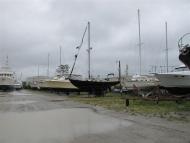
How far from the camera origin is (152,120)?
1394cm

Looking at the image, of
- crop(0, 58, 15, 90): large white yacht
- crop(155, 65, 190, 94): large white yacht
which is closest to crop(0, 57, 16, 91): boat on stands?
crop(0, 58, 15, 90): large white yacht

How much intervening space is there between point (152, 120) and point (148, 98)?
10047 millimetres

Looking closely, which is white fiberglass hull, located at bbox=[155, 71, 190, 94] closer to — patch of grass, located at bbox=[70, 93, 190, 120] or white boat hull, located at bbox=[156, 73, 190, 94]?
white boat hull, located at bbox=[156, 73, 190, 94]

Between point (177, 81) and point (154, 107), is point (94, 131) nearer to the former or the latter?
point (154, 107)

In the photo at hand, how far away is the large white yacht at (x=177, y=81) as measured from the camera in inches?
967

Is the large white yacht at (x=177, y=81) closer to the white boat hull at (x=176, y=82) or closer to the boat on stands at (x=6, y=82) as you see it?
the white boat hull at (x=176, y=82)

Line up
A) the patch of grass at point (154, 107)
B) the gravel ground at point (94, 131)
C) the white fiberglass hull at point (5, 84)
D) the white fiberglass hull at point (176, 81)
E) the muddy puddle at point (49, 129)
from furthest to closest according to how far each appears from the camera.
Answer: the white fiberglass hull at point (5, 84), the white fiberglass hull at point (176, 81), the patch of grass at point (154, 107), the muddy puddle at point (49, 129), the gravel ground at point (94, 131)

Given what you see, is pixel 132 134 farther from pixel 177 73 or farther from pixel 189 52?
pixel 177 73

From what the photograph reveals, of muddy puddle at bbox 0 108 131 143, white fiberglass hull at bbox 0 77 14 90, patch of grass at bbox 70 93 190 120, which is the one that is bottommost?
muddy puddle at bbox 0 108 131 143

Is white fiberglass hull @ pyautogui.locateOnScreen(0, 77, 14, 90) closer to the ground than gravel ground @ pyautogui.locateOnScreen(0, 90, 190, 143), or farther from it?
farther from it

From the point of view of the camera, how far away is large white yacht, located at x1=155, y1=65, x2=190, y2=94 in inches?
967

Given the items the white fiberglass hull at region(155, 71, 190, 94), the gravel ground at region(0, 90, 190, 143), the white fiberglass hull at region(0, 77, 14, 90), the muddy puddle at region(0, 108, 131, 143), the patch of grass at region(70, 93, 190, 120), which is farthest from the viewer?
the white fiberglass hull at region(0, 77, 14, 90)

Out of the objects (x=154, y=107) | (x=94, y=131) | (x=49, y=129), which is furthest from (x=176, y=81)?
(x=49, y=129)

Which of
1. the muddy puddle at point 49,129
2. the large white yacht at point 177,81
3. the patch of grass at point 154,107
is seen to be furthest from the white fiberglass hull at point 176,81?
the muddy puddle at point 49,129
